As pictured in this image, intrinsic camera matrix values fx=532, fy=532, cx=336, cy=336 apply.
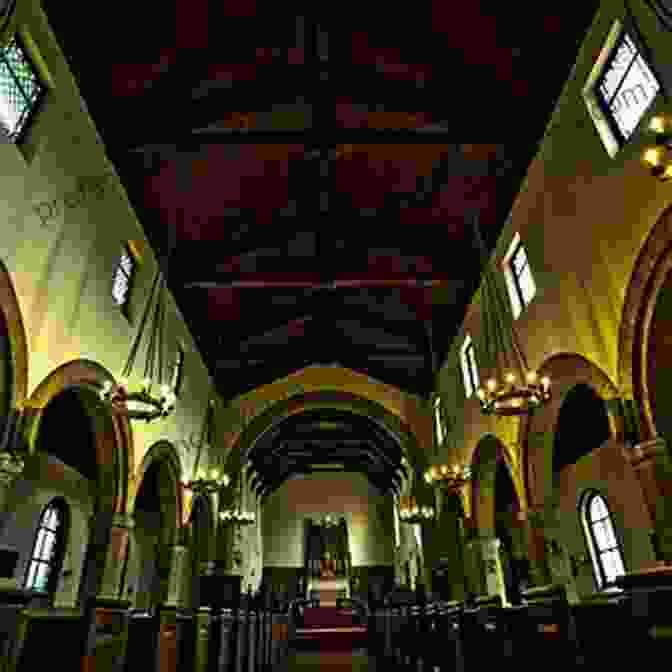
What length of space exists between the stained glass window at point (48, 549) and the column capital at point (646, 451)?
11.9 metres

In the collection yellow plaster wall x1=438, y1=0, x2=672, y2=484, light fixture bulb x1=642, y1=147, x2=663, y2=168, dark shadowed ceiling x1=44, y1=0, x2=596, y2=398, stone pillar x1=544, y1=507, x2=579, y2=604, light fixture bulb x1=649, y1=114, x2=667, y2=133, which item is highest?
dark shadowed ceiling x1=44, y1=0, x2=596, y2=398

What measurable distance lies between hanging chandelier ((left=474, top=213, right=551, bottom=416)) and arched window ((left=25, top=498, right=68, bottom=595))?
10.2 metres

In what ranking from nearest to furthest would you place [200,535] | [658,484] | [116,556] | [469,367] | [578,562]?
[658,484] < [116,556] < [578,562] < [469,367] < [200,535]

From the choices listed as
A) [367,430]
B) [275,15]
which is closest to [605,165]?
[275,15]

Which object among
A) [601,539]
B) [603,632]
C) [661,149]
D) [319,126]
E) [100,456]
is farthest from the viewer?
[601,539]

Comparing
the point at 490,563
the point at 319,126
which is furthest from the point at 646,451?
the point at 490,563

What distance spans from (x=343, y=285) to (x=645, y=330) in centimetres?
670

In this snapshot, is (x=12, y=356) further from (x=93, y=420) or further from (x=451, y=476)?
(x=451, y=476)

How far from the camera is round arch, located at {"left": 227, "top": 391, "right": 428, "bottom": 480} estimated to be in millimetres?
16000

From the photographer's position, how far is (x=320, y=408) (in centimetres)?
1686

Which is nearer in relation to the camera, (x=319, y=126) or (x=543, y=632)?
(x=543, y=632)

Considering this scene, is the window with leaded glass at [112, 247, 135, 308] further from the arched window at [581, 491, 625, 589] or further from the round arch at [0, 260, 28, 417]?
the arched window at [581, 491, 625, 589]

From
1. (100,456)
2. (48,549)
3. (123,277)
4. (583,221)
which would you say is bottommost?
(48,549)

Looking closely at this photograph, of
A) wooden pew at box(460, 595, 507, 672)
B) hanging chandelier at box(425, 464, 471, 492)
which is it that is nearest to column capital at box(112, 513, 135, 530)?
wooden pew at box(460, 595, 507, 672)
